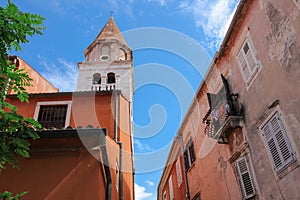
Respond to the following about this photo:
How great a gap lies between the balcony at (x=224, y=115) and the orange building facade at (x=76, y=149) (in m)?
3.55

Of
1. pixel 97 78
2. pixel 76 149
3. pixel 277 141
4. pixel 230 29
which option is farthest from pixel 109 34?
pixel 277 141

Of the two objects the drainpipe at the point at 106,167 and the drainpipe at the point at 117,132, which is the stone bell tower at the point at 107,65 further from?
the drainpipe at the point at 106,167

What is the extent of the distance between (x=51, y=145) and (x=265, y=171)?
18.9 ft

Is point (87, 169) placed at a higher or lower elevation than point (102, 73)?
lower

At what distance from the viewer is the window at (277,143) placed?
19.7ft

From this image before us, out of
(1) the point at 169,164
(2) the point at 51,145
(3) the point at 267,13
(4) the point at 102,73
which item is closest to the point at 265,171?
(3) the point at 267,13

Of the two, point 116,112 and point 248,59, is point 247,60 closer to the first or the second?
point 248,59

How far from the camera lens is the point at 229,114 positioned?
8.51 meters

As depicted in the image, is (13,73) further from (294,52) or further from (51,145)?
(294,52)

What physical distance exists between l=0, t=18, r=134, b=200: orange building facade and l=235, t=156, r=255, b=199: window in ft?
13.0

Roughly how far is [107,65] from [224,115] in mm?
21973

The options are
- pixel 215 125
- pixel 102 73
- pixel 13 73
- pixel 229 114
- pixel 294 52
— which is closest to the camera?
pixel 13 73

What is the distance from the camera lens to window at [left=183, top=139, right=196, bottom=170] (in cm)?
1311

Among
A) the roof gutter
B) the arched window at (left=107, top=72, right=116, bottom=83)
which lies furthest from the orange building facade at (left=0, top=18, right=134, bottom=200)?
the arched window at (left=107, top=72, right=116, bottom=83)
